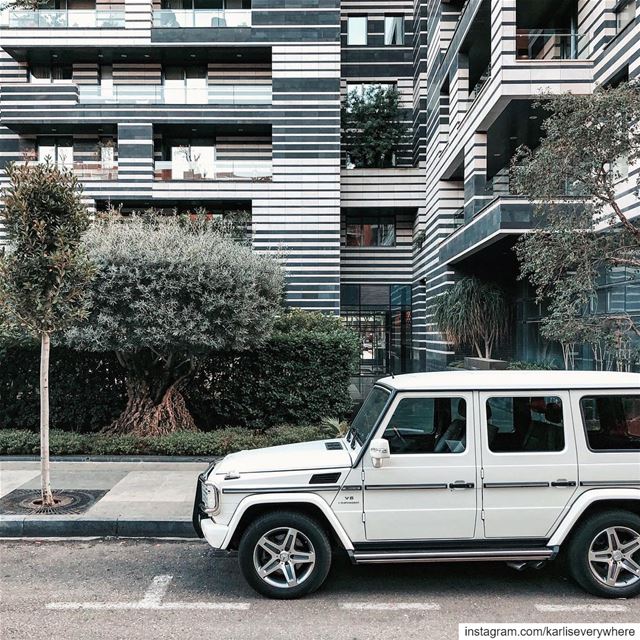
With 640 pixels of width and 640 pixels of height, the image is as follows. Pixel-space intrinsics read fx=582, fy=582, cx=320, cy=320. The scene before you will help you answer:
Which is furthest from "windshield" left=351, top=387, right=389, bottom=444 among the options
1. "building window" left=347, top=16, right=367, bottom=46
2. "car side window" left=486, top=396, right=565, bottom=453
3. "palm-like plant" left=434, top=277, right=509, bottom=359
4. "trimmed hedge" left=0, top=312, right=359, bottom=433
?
"building window" left=347, top=16, right=367, bottom=46

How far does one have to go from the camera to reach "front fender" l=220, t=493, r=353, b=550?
4734 mm

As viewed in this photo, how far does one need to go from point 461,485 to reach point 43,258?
5.64 m

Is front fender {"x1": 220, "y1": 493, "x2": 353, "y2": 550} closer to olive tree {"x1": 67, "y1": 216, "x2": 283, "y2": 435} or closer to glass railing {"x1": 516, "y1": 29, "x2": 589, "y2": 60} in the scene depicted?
olive tree {"x1": 67, "y1": 216, "x2": 283, "y2": 435}

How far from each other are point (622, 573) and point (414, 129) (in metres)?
29.6

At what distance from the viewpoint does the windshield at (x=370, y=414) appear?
504cm

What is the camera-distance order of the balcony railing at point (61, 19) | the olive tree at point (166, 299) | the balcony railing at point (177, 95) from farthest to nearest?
the balcony railing at point (177, 95)
the balcony railing at point (61, 19)
the olive tree at point (166, 299)

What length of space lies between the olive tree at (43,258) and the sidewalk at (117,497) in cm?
62

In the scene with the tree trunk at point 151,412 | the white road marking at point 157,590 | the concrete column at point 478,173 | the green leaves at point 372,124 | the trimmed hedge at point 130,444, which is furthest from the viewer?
the green leaves at point 372,124

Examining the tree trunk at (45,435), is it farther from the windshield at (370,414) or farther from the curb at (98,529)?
the windshield at (370,414)

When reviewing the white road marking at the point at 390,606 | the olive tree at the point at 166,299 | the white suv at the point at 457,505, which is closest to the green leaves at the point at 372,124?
the olive tree at the point at 166,299

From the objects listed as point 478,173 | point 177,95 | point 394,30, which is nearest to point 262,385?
point 478,173

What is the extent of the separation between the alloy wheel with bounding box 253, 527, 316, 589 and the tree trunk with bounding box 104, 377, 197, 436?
638 centimetres

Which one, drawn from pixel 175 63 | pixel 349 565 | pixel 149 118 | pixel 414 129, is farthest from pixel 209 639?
pixel 414 129

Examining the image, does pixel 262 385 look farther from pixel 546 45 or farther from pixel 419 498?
pixel 546 45
